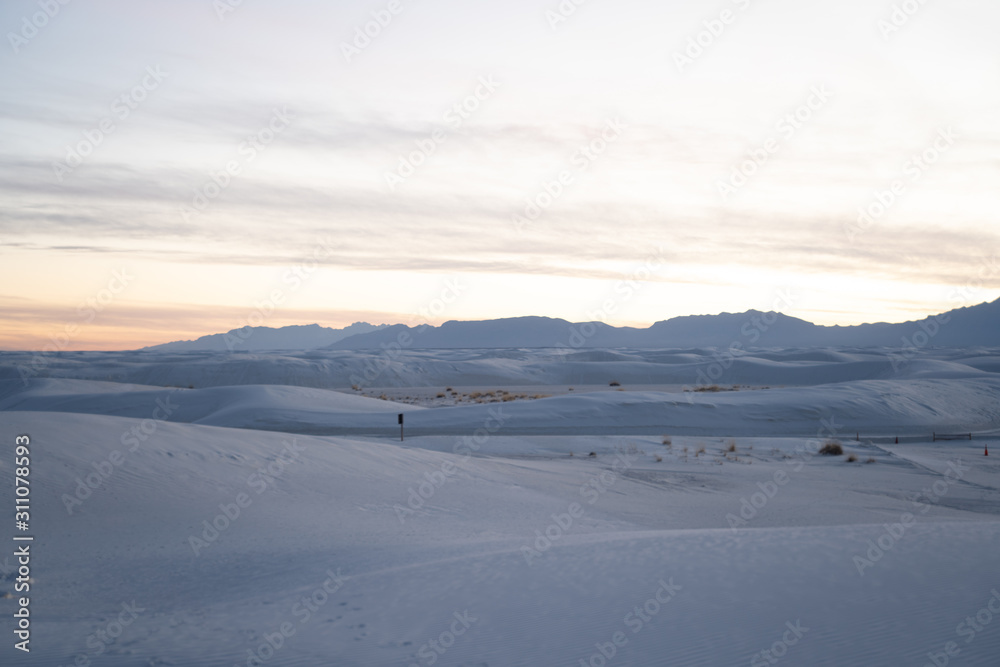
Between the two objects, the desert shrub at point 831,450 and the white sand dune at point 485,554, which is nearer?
the white sand dune at point 485,554

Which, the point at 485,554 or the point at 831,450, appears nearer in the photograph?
the point at 485,554

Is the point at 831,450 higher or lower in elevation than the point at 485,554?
lower

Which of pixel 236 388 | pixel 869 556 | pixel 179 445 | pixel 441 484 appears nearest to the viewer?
pixel 869 556

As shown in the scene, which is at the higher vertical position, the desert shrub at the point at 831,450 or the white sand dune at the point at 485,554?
the white sand dune at the point at 485,554

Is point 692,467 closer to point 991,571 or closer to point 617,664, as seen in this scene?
point 991,571

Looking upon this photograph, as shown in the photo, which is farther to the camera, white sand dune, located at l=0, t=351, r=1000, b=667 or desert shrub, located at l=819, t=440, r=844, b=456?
desert shrub, located at l=819, t=440, r=844, b=456

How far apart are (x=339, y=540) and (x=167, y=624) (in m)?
3.52

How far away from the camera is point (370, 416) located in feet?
95.1

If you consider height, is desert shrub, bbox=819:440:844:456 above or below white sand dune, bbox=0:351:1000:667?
below

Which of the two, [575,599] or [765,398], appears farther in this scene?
[765,398]

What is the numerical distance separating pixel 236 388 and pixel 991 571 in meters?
33.9

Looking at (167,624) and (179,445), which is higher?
(179,445)

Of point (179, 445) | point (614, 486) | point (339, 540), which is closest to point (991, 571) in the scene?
point (339, 540)

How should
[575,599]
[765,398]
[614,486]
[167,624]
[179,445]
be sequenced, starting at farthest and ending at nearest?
[765,398] → [614,486] → [179,445] → [575,599] → [167,624]
